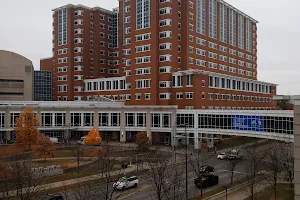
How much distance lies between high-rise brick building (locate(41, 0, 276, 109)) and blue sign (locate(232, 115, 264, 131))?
15923 millimetres

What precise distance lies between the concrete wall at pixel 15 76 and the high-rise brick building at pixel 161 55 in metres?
11.3

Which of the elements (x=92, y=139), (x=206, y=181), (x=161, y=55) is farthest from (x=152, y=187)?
(x=161, y=55)

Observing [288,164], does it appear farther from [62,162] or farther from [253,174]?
[62,162]

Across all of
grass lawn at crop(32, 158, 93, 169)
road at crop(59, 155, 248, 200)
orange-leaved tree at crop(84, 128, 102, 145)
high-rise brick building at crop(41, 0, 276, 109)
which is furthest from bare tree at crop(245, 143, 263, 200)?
high-rise brick building at crop(41, 0, 276, 109)

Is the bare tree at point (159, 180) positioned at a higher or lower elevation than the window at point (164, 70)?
lower

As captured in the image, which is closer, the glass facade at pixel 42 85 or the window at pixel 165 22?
the window at pixel 165 22

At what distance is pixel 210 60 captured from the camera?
94.7m

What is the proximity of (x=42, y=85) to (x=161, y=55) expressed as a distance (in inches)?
1817

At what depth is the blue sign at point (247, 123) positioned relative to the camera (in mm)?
55406

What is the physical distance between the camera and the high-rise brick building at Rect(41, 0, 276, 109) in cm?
7956

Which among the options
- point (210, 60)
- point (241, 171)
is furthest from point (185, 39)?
point (241, 171)

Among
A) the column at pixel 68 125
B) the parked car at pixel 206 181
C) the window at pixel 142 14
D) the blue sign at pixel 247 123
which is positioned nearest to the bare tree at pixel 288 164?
the blue sign at pixel 247 123

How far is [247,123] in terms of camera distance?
5822 centimetres

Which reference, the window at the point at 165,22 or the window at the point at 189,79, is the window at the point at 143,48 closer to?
the window at the point at 165,22
